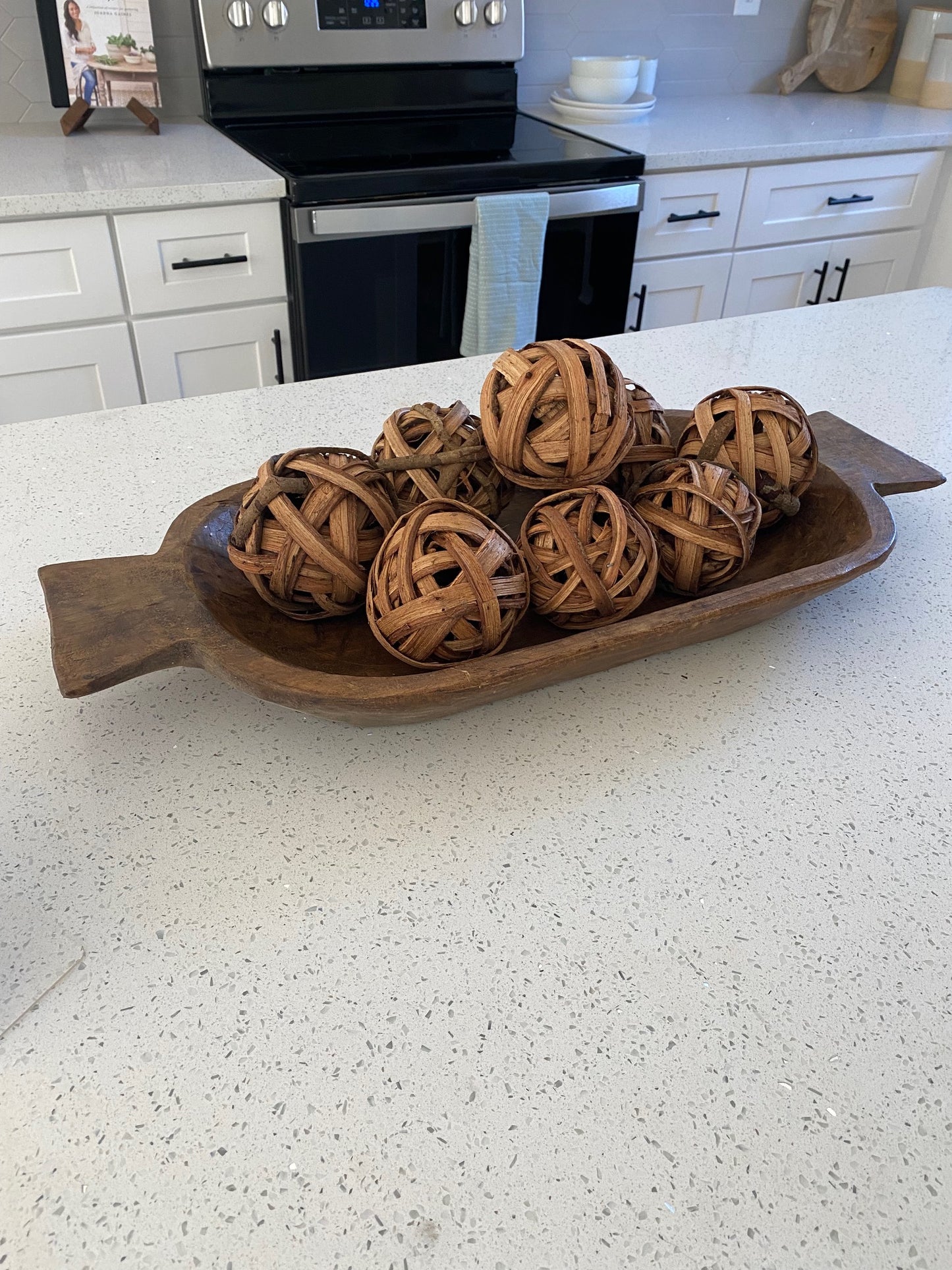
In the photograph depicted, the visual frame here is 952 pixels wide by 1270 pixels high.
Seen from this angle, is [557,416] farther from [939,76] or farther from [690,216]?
[939,76]

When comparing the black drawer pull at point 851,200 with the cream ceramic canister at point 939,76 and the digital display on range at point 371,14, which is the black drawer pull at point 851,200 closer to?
the cream ceramic canister at point 939,76

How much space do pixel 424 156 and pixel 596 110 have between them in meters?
0.63

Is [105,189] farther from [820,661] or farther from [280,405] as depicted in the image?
[820,661]

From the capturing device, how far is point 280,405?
1064 millimetres

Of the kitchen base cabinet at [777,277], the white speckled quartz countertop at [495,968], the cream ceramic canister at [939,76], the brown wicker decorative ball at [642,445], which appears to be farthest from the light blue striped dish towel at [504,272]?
the cream ceramic canister at [939,76]

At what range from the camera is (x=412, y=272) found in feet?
6.31

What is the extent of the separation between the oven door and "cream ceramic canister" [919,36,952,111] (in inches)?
52.0

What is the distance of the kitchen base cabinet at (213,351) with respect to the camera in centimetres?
184

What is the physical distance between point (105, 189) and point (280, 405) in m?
0.90

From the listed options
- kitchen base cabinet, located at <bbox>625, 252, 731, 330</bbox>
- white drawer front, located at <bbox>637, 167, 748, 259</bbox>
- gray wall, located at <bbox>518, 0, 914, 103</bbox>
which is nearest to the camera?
white drawer front, located at <bbox>637, 167, 748, 259</bbox>

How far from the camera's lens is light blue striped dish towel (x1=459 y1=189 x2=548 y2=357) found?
1.90 meters

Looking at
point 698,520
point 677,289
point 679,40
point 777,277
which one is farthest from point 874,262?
point 698,520

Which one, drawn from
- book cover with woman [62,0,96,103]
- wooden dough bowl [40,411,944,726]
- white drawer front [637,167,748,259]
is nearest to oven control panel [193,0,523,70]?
book cover with woman [62,0,96,103]

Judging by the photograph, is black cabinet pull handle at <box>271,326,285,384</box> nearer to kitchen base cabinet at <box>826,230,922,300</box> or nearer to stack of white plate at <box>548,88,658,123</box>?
stack of white plate at <box>548,88,658,123</box>
